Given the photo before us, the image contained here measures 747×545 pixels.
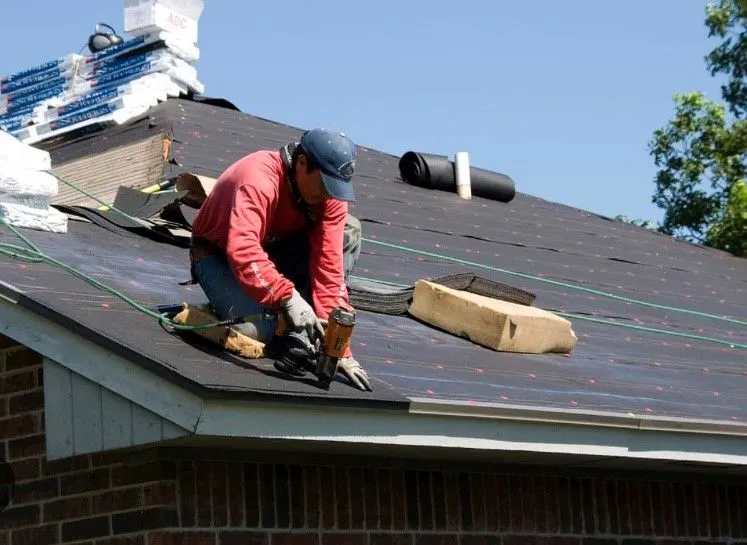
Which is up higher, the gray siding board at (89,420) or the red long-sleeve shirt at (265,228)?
the red long-sleeve shirt at (265,228)

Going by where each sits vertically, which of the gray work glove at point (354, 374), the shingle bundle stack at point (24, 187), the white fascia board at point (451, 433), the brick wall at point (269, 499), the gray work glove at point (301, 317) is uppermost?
the shingle bundle stack at point (24, 187)

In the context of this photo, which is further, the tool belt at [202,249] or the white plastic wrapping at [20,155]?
Answer: the white plastic wrapping at [20,155]

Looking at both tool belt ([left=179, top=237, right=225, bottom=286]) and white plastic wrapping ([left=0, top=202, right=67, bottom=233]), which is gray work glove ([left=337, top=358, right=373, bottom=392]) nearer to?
tool belt ([left=179, top=237, right=225, bottom=286])

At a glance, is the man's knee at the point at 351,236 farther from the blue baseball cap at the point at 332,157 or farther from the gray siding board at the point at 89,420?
the gray siding board at the point at 89,420

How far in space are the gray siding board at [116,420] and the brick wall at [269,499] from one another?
0.49 metres

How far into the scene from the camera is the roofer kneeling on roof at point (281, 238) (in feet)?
20.2

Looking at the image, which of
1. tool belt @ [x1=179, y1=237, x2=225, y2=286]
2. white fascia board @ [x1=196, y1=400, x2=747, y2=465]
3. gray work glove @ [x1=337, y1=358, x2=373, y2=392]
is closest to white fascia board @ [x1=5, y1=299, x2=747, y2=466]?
white fascia board @ [x1=196, y1=400, x2=747, y2=465]

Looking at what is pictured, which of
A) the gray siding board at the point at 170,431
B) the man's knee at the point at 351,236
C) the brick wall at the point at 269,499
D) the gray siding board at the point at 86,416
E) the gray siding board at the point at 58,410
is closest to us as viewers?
the gray siding board at the point at 170,431

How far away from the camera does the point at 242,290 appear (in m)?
6.49

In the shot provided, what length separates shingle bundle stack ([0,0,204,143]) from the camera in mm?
13359

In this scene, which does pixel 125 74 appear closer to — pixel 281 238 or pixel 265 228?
pixel 281 238

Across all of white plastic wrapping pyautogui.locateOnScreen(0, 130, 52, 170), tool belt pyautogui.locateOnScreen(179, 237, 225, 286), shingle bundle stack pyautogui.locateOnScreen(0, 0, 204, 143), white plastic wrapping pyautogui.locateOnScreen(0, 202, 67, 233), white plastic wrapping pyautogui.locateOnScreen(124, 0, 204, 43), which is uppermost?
white plastic wrapping pyautogui.locateOnScreen(124, 0, 204, 43)

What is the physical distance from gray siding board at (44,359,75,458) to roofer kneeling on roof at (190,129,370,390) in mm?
747

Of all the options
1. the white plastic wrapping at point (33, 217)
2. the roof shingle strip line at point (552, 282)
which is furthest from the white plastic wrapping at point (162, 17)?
the white plastic wrapping at point (33, 217)
